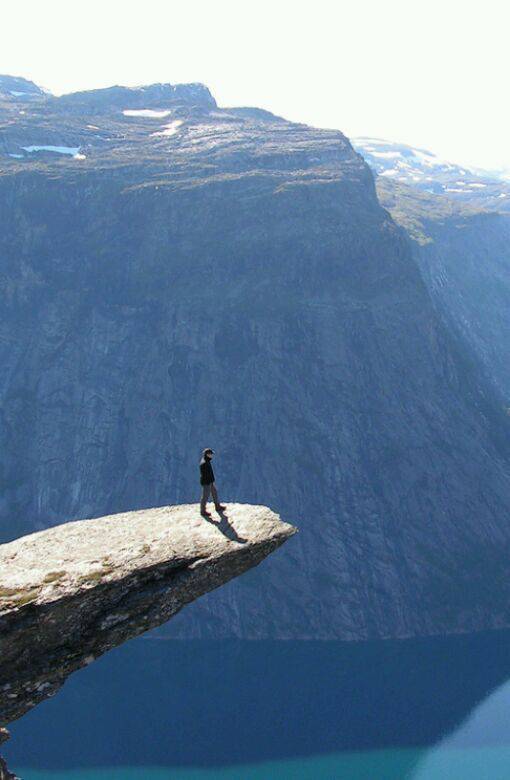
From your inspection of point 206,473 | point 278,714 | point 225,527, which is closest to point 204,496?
point 206,473

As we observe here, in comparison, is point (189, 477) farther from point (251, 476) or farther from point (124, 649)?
point (124, 649)

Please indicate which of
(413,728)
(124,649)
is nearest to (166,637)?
(124,649)

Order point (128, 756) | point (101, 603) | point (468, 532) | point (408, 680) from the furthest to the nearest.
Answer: point (468, 532) < point (408, 680) < point (128, 756) < point (101, 603)

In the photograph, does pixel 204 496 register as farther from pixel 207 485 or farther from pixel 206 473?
pixel 206 473

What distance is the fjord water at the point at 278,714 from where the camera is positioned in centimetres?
12606

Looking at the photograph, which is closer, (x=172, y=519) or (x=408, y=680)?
(x=172, y=519)

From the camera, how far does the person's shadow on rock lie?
99.8ft

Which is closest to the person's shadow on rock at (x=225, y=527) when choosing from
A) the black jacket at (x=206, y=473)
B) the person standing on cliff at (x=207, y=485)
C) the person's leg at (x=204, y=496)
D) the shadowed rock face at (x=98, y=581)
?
the shadowed rock face at (x=98, y=581)

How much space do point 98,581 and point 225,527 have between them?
6.25 m

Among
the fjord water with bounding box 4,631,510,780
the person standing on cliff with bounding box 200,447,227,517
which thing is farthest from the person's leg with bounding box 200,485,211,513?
the fjord water with bounding box 4,631,510,780

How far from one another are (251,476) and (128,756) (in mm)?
81547

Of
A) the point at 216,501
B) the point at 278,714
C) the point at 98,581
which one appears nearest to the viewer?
the point at 98,581

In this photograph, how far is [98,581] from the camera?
27.6m

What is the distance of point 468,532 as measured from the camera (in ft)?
637
